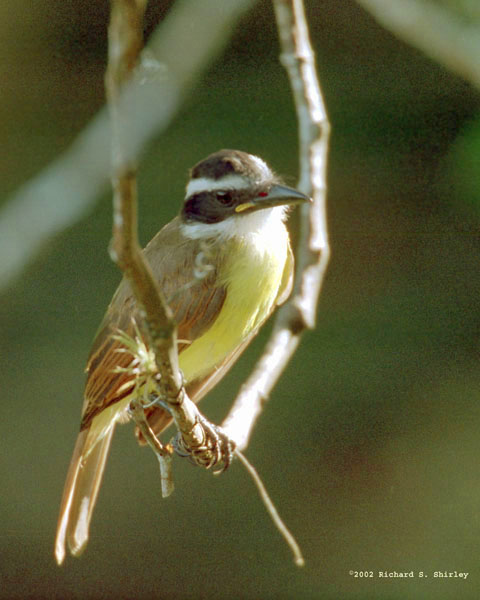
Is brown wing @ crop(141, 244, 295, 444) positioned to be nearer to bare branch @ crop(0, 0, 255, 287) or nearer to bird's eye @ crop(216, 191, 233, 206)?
bird's eye @ crop(216, 191, 233, 206)

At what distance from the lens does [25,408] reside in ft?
14.4

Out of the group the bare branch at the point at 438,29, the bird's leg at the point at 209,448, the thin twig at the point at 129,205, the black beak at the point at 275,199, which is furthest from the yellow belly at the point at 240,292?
the thin twig at the point at 129,205

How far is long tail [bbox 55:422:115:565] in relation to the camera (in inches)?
109

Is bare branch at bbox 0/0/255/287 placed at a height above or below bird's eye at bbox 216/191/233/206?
above

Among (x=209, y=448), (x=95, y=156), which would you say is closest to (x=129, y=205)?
(x=209, y=448)

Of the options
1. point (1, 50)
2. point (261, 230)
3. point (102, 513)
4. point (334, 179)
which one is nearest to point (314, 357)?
point (334, 179)

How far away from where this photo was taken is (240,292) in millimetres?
2562

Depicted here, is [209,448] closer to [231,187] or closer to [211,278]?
[211,278]

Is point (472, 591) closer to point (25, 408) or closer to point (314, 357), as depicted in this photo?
point (314, 357)

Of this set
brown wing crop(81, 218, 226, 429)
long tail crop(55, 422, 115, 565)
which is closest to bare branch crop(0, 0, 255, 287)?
brown wing crop(81, 218, 226, 429)

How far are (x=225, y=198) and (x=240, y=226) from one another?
0.31ft

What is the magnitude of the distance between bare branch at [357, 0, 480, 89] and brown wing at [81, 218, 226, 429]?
3.24 ft

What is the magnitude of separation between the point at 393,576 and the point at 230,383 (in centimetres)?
115

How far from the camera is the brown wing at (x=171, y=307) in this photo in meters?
2.49
